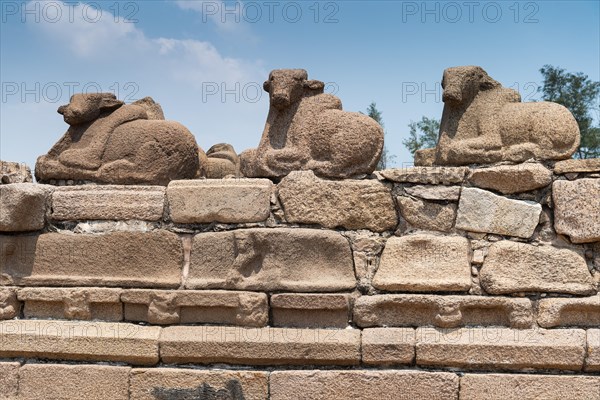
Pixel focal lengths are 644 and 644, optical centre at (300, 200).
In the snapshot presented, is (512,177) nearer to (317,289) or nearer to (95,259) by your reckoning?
(317,289)

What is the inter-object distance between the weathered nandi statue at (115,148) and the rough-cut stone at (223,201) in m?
0.40

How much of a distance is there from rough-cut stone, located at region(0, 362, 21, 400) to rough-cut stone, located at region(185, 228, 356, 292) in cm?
154

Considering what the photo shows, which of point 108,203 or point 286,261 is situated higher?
point 108,203

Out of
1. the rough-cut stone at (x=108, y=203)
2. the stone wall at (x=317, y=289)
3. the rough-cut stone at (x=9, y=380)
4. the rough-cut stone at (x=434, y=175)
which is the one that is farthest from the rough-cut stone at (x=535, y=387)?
the rough-cut stone at (x=9, y=380)

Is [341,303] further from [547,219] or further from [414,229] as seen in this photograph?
[547,219]

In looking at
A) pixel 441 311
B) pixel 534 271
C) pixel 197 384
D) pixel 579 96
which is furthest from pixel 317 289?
pixel 579 96

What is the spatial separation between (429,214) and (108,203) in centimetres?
240

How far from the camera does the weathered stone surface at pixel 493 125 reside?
4.59 m

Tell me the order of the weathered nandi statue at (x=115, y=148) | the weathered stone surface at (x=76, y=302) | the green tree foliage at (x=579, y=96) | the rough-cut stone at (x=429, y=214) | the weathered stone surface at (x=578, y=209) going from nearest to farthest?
the weathered stone surface at (x=578, y=209), the rough-cut stone at (x=429, y=214), the weathered stone surface at (x=76, y=302), the weathered nandi statue at (x=115, y=148), the green tree foliage at (x=579, y=96)

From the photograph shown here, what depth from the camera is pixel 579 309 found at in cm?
445

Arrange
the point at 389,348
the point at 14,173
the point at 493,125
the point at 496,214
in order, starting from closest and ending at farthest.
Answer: the point at 389,348 → the point at 496,214 → the point at 493,125 → the point at 14,173

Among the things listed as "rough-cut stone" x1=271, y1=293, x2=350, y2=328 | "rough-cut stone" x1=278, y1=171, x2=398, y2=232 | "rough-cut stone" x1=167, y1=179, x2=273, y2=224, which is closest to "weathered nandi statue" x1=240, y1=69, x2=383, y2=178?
"rough-cut stone" x1=278, y1=171, x2=398, y2=232

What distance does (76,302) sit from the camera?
4.81m

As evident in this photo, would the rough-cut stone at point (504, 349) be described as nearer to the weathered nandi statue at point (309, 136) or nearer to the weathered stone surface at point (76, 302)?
the weathered nandi statue at point (309, 136)
